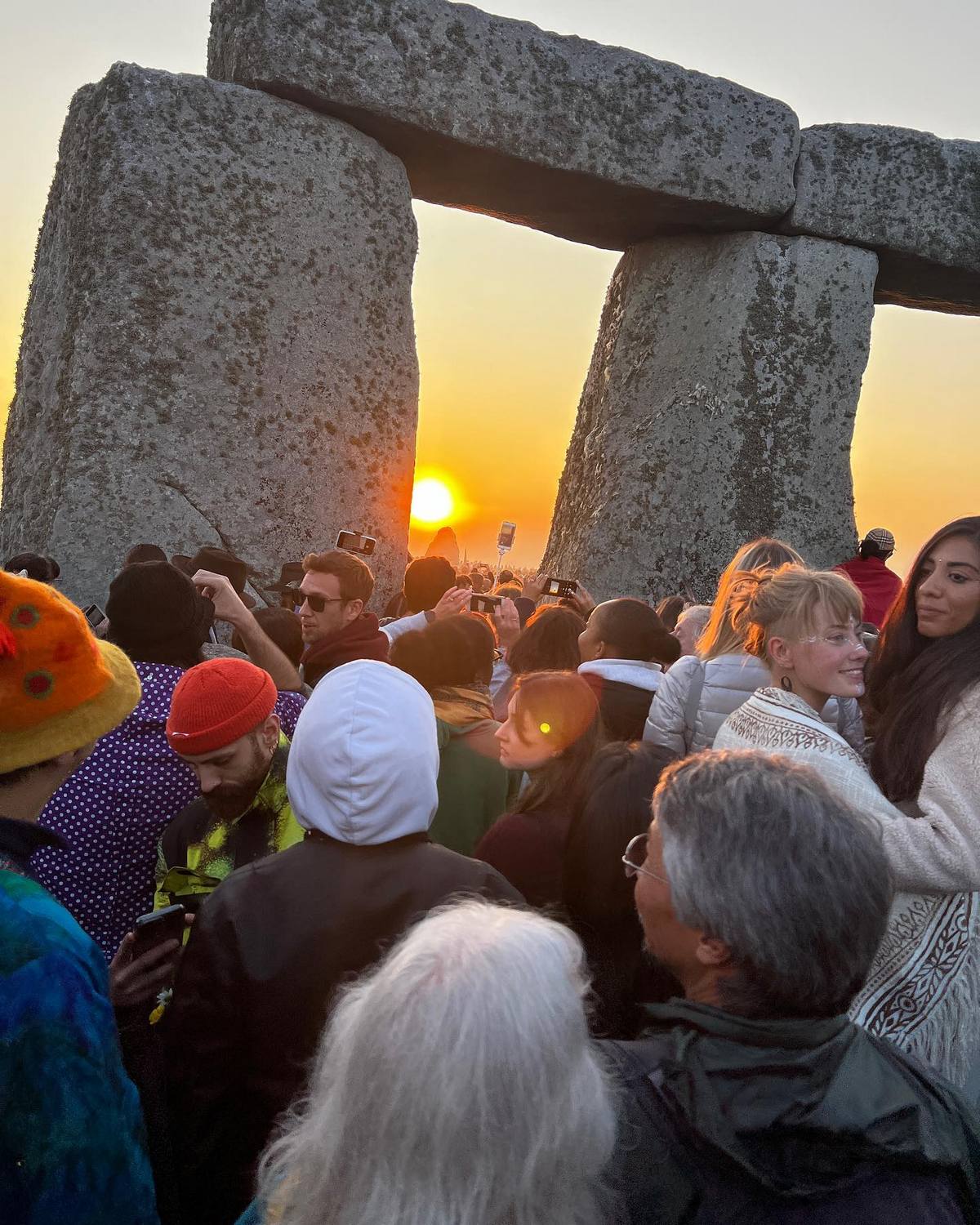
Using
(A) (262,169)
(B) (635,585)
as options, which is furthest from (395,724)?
(B) (635,585)

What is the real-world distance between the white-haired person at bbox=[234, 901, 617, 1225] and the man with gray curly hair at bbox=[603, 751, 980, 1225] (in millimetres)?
123

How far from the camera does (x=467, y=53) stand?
5.41m

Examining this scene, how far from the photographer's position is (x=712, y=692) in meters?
2.76

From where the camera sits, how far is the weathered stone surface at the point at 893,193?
6.16 m

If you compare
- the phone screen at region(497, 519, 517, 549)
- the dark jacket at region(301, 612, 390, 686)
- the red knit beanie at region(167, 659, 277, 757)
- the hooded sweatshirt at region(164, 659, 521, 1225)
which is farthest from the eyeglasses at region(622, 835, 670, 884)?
the phone screen at region(497, 519, 517, 549)

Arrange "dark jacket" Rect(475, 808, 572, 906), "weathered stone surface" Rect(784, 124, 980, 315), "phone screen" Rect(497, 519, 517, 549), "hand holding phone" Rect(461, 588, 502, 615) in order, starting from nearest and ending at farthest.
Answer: "dark jacket" Rect(475, 808, 572, 906) → "hand holding phone" Rect(461, 588, 502, 615) → "weathered stone surface" Rect(784, 124, 980, 315) → "phone screen" Rect(497, 519, 517, 549)

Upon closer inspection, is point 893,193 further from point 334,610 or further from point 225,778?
point 225,778

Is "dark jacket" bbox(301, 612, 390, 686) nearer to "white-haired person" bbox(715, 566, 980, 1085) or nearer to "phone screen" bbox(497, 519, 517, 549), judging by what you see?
"white-haired person" bbox(715, 566, 980, 1085)

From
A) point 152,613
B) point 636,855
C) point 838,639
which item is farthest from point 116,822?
point 838,639

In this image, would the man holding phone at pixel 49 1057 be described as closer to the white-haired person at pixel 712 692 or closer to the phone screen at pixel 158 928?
the phone screen at pixel 158 928

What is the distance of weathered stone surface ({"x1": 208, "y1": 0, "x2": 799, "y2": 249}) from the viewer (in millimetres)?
5207

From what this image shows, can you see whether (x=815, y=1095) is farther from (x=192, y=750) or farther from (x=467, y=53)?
(x=467, y=53)

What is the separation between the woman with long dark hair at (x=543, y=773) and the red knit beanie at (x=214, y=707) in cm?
54

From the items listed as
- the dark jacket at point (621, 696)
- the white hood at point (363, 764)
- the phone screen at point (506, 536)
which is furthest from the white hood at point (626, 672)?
the phone screen at point (506, 536)
